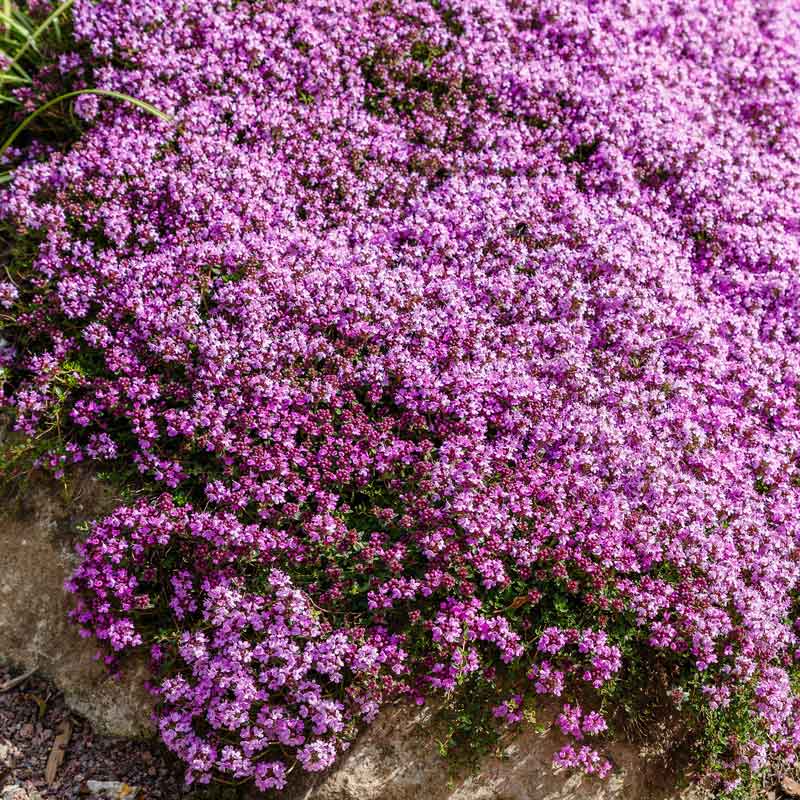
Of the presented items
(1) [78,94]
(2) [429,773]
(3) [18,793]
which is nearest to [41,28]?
(1) [78,94]

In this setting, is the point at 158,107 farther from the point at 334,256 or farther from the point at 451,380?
the point at 451,380

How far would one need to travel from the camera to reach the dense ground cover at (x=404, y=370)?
4523 millimetres

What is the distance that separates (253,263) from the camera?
5227 mm

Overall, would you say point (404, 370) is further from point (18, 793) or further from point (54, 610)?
point (18, 793)

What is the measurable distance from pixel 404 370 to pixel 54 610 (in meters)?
2.66

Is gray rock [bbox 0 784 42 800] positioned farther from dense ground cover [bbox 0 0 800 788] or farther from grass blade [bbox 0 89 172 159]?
grass blade [bbox 0 89 172 159]

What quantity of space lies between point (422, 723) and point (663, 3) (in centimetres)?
698

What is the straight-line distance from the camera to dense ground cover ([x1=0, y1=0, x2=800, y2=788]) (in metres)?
4.52

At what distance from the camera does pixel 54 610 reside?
488 cm

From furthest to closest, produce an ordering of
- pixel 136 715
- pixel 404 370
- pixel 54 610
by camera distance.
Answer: pixel 404 370 < pixel 54 610 < pixel 136 715

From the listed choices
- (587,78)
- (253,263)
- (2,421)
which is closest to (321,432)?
(253,263)

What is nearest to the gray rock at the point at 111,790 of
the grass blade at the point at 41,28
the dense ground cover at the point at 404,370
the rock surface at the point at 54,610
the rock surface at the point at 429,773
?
the rock surface at the point at 54,610

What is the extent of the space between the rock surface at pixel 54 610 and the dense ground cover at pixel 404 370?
249mm

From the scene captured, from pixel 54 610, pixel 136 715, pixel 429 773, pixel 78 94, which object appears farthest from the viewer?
pixel 78 94
